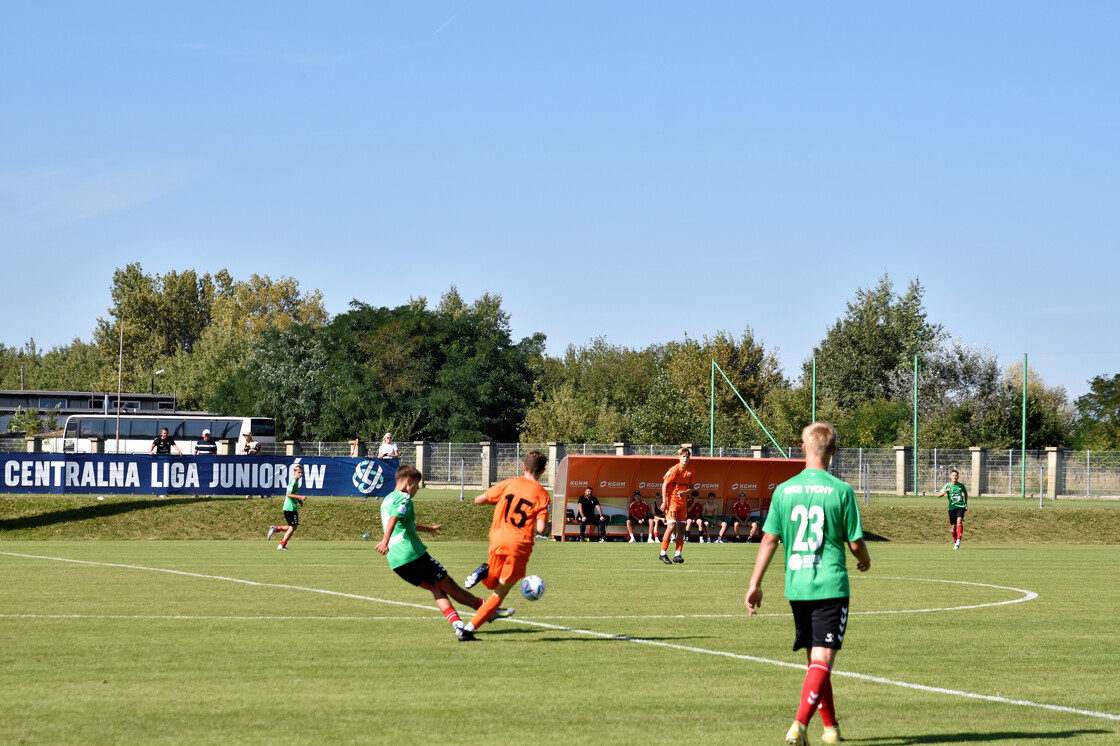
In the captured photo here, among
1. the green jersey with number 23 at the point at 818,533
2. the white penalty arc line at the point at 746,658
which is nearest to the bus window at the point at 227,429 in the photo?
the white penalty arc line at the point at 746,658

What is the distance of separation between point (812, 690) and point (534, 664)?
3.60 metres

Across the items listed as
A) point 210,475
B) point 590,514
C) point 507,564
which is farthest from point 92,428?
point 507,564

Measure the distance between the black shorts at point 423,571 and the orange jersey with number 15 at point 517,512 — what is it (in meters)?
0.61

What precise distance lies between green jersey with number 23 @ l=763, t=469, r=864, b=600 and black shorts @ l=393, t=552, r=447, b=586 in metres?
5.42

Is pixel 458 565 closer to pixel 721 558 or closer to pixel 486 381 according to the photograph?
pixel 721 558

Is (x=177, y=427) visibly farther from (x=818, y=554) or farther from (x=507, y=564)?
(x=818, y=554)

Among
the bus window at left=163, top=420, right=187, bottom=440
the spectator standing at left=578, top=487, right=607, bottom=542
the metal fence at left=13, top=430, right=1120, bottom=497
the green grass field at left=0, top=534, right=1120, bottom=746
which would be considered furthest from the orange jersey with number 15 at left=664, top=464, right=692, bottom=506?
the bus window at left=163, top=420, right=187, bottom=440

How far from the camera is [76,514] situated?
110 ft

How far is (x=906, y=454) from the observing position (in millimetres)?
56906

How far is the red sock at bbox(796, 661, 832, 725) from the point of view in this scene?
6805 millimetres

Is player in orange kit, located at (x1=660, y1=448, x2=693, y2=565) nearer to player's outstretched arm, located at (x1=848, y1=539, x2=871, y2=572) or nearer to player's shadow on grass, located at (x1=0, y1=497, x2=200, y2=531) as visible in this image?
player's outstretched arm, located at (x1=848, y1=539, x2=871, y2=572)

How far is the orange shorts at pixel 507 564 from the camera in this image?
1172 centimetres

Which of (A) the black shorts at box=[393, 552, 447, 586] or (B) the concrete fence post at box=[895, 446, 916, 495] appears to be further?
(B) the concrete fence post at box=[895, 446, 916, 495]

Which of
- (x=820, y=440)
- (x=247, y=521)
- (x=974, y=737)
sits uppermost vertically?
(x=820, y=440)
